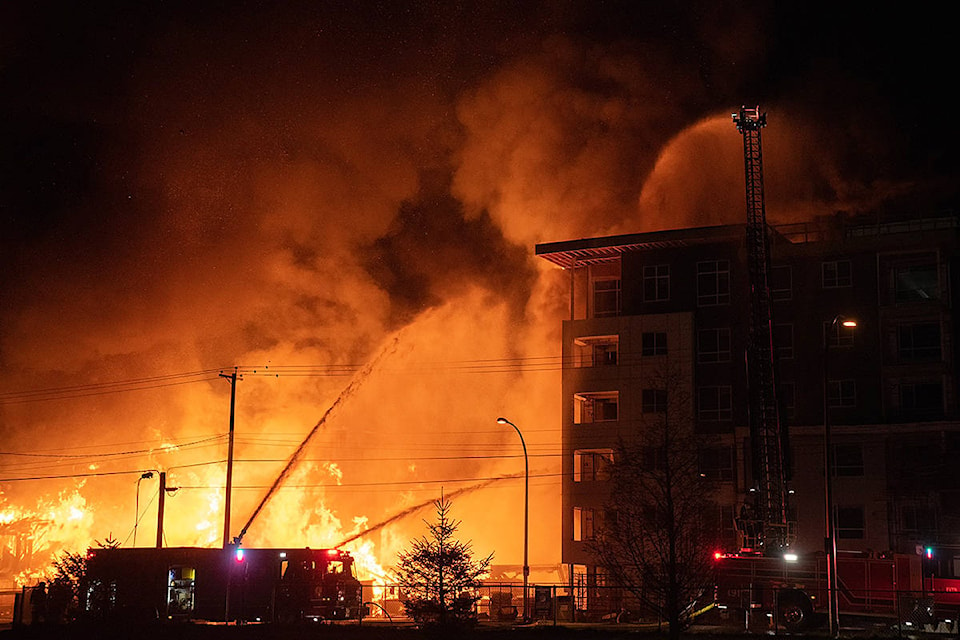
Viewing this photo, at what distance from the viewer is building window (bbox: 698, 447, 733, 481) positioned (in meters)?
61.0

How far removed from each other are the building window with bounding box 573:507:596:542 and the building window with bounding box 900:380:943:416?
18.4m

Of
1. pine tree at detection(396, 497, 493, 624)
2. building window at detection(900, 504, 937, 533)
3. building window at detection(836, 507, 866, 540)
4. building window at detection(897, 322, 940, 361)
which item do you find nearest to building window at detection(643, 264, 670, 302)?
building window at detection(897, 322, 940, 361)

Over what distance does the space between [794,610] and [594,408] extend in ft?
100

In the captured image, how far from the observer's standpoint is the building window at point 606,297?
228ft

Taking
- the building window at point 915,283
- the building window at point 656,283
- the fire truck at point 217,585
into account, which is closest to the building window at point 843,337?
the building window at point 915,283

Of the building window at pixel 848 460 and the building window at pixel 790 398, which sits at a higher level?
the building window at pixel 790 398

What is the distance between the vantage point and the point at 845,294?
6125 centimetres

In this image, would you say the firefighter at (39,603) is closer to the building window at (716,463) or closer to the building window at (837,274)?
the building window at (716,463)

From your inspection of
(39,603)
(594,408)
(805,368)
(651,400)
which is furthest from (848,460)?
(39,603)

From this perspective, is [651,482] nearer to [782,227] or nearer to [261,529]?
[782,227]

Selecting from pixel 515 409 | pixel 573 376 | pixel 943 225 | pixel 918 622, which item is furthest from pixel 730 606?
pixel 515 409

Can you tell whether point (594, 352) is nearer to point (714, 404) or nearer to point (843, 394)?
point (714, 404)

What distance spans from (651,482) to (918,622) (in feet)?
58.1

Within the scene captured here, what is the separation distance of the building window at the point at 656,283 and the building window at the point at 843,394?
36.5 feet
